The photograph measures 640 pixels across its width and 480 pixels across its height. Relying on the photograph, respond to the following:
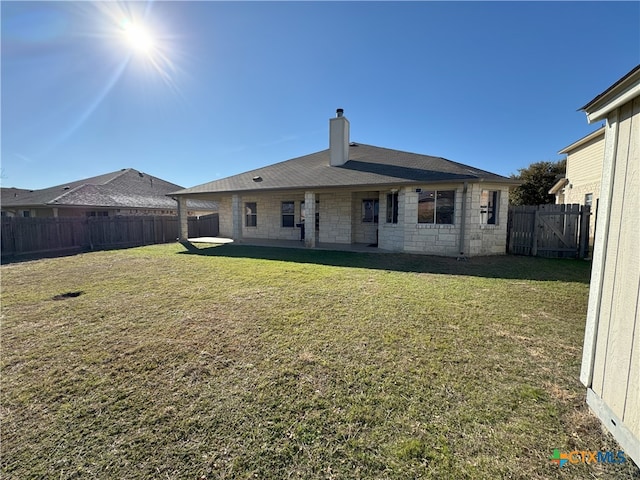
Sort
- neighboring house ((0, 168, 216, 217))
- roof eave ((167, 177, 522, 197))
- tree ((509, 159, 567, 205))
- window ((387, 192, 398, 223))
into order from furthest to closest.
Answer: tree ((509, 159, 567, 205))
neighboring house ((0, 168, 216, 217))
window ((387, 192, 398, 223))
roof eave ((167, 177, 522, 197))

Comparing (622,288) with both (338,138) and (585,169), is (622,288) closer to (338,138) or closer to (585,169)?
(338,138)

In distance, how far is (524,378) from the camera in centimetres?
262

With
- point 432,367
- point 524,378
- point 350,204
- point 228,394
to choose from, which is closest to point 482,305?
point 524,378

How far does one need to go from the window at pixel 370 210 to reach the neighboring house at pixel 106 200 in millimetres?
12668

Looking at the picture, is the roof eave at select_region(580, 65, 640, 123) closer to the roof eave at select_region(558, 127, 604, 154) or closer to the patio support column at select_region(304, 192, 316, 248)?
the patio support column at select_region(304, 192, 316, 248)

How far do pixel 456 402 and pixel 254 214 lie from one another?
49.8 ft

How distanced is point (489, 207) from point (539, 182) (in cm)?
2227

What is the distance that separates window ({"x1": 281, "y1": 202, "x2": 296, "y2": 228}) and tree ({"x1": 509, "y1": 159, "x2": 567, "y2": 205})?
22.4 m

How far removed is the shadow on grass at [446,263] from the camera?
23.3 feet

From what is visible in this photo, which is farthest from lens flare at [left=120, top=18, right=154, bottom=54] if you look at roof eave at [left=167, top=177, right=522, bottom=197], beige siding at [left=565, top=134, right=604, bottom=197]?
beige siding at [left=565, top=134, right=604, bottom=197]

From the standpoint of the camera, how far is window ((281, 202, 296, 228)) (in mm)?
14977

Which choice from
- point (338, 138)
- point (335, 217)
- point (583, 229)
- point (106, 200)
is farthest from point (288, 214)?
point (106, 200)

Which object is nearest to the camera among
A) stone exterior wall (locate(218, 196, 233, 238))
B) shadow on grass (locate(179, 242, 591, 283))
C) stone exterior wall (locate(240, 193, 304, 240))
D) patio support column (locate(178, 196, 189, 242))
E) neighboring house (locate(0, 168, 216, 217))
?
shadow on grass (locate(179, 242, 591, 283))

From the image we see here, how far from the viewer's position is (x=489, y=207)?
9.84 meters
